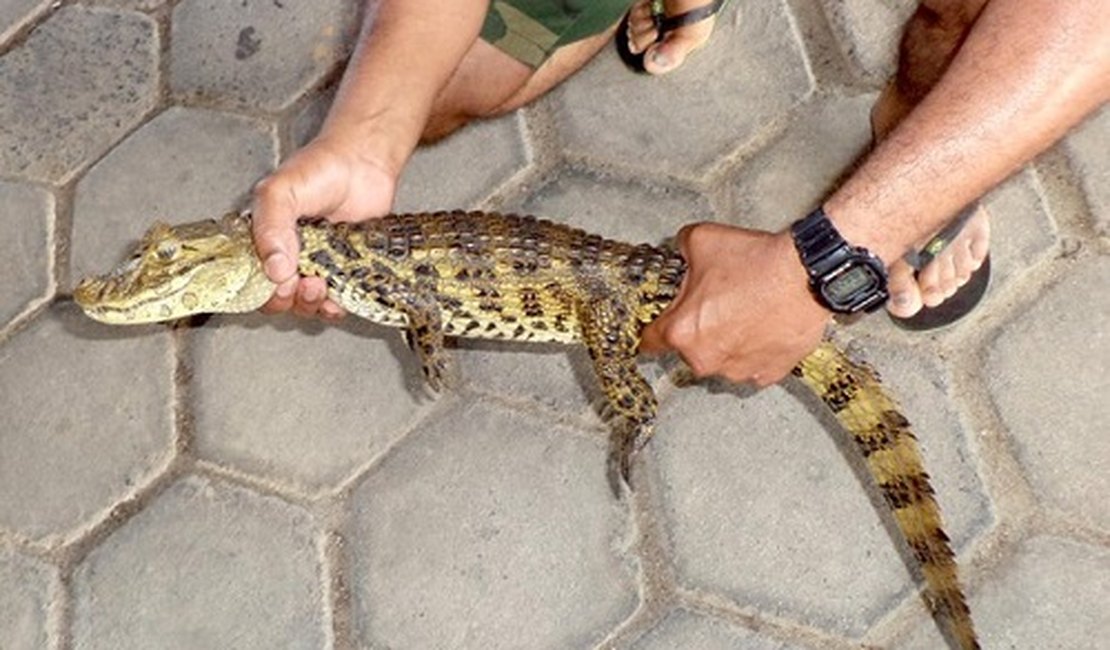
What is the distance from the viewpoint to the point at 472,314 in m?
3.21

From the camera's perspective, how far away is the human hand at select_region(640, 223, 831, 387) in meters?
2.83

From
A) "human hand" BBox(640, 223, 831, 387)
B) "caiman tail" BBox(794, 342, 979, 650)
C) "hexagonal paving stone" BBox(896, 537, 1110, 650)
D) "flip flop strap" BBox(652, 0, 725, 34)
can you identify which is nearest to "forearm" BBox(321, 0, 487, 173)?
"human hand" BBox(640, 223, 831, 387)

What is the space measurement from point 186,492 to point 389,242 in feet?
3.36

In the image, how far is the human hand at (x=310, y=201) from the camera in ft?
10.0

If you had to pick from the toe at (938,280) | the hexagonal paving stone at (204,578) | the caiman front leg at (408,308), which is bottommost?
the hexagonal paving stone at (204,578)

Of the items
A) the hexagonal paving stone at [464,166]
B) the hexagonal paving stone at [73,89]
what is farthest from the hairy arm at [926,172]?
the hexagonal paving stone at [73,89]

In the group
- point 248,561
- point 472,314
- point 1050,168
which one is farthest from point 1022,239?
point 248,561

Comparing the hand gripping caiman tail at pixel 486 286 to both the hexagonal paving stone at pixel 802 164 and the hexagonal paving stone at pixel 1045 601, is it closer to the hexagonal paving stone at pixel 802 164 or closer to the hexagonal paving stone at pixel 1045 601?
the hexagonal paving stone at pixel 1045 601

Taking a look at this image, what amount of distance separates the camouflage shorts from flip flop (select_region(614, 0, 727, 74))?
22 centimetres

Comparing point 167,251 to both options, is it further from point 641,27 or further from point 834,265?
point 641,27

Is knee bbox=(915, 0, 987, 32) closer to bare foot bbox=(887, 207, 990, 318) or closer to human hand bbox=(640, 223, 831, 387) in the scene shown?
bare foot bbox=(887, 207, 990, 318)

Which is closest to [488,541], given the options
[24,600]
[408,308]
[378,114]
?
[408,308]

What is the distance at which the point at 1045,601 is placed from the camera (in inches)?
129

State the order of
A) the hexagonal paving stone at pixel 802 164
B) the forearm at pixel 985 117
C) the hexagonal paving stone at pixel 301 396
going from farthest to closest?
the hexagonal paving stone at pixel 802 164, the hexagonal paving stone at pixel 301 396, the forearm at pixel 985 117
